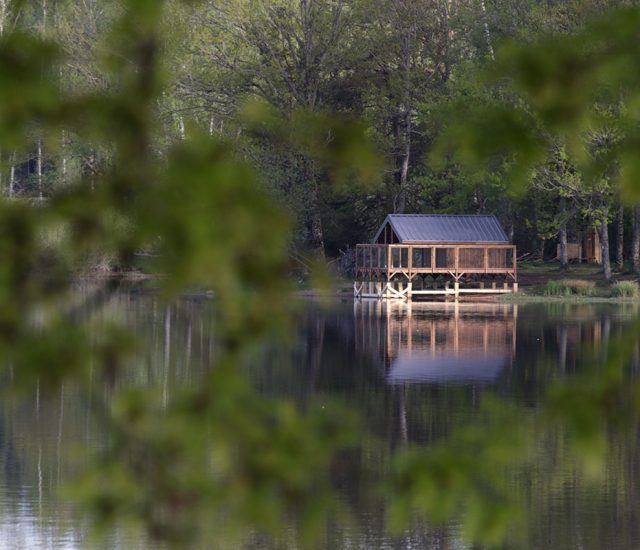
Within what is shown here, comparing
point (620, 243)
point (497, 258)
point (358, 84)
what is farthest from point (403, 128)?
point (620, 243)

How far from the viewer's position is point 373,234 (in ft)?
243

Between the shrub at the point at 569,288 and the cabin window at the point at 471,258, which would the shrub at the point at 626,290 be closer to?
the shrub at the point at 569,288

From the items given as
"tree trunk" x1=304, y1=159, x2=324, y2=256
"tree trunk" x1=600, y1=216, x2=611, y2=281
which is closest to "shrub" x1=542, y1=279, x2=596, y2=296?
"tree trunk" x1=600, y1=216, x2=611, y2=281

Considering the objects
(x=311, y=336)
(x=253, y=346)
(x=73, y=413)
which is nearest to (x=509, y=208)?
(x=311, y=336)

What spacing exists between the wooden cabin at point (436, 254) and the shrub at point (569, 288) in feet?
7.24

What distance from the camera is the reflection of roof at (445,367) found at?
33.8 metres

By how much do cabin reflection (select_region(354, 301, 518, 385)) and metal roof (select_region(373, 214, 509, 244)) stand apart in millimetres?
4799

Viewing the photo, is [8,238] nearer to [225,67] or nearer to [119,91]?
[119,91]

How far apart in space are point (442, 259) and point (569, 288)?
6.98m

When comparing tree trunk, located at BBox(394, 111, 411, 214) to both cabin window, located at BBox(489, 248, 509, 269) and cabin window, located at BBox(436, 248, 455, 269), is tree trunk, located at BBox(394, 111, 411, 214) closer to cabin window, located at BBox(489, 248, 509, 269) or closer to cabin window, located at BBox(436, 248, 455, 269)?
cabin window, located at BBox(436, 248, 455, 269)

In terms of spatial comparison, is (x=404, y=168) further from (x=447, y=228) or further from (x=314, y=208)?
(x=447, y=228)

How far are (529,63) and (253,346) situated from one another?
48.7 inches

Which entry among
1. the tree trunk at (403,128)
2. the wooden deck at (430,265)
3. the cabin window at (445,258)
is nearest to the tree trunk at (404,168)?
the tree trunk at (403,128)

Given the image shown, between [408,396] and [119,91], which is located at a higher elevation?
[119,91]
